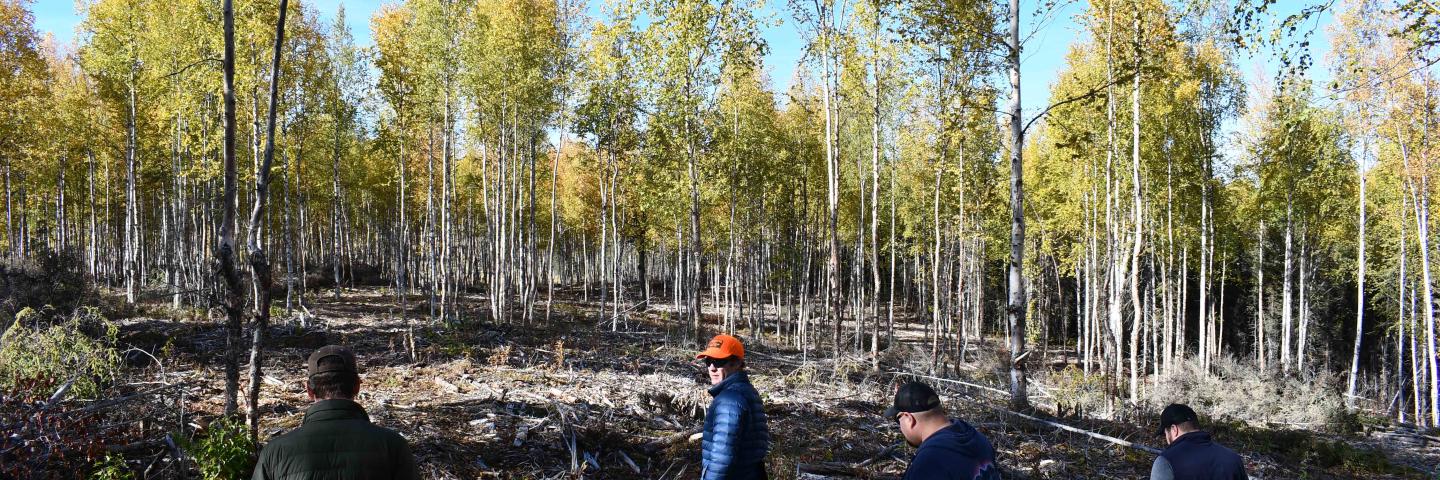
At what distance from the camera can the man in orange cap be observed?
3.61 meters

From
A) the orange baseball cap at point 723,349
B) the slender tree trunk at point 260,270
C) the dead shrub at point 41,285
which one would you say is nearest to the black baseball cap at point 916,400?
the orange baseball cap at point 723,349

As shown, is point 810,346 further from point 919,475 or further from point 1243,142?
point 919,475

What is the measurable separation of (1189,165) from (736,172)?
12.2 meters

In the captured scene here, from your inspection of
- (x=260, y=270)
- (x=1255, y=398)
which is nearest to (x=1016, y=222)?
(x=260, y=270)

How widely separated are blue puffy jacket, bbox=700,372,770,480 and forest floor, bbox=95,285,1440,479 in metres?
3.22

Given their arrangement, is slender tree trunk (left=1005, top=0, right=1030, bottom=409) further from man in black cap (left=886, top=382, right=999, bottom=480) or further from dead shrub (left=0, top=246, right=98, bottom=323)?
dead shrub (left=0, top=246, right=98, bottom=323)

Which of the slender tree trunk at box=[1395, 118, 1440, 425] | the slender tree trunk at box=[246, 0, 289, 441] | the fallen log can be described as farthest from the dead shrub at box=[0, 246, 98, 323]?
the slender tree trunk at box=[1395, 118, 1440, 425]

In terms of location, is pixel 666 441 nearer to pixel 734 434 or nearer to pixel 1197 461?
pixel 734 434

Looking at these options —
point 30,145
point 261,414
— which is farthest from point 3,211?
point 261,414

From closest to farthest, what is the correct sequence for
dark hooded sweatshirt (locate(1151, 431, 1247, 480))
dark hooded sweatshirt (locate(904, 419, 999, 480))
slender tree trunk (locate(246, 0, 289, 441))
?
dark hooded sweatshirt (locate(904, 419, 999, 480))
dark hooded sweatshirt (locate(1151, 431, 1247, 480))
slender tree trunk (locate(246, 0, 289, 441))

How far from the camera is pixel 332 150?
2164cm

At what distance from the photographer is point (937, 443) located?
2.83 m

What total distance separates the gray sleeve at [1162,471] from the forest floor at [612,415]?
3285mm

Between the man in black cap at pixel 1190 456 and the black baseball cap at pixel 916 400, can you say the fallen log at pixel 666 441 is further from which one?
the black baseball cap at pixel 916 400
